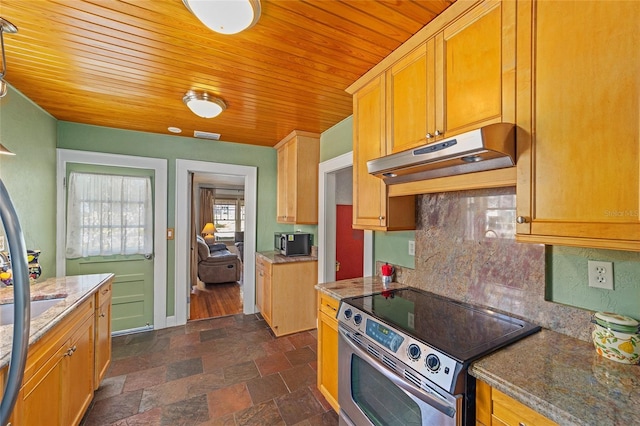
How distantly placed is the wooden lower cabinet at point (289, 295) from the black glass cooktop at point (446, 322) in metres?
1.59

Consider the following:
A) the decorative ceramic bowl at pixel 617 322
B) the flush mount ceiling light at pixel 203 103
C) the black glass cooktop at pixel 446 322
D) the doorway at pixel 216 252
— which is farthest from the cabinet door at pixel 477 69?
the doorway at pixel 216 252

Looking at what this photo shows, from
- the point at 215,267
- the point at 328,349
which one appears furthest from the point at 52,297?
the point at 215,267

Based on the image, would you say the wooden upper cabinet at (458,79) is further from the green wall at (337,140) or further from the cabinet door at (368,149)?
the green wall at (337,140)

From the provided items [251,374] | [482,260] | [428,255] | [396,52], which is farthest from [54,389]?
[396,52]

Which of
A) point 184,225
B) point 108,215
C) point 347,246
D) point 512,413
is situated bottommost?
point 512,413

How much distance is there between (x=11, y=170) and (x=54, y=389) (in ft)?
5.39

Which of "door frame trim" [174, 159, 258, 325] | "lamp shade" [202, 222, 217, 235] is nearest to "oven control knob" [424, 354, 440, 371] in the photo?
A: "door frame trim" [174, 159, 258, 325]

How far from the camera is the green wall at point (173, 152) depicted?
2.94 metres

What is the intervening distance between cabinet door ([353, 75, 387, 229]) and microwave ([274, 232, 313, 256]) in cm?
147

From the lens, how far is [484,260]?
1504 mm

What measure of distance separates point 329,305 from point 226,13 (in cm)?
174

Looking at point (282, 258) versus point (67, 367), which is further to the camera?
point (282, 258)

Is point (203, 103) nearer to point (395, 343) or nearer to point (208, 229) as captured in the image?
point (395, 343)

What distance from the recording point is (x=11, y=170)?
1974mm
